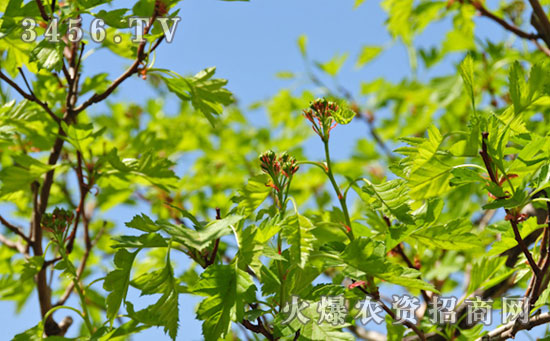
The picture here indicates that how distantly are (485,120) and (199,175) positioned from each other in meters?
2.09

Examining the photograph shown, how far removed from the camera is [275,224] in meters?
0.97

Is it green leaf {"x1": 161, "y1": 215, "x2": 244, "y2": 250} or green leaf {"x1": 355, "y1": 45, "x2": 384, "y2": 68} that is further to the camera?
green leaf {"x1": 355, "y1": 45, "x2": 384, "y2": 68}

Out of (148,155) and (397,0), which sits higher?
(397,0)

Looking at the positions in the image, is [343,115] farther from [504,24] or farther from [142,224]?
[504,24]

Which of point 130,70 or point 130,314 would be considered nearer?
point 130,314

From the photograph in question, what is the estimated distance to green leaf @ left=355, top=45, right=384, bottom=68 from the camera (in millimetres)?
2982

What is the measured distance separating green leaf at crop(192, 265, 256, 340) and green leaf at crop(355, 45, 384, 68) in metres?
2.25

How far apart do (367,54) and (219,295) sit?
230 centimetres

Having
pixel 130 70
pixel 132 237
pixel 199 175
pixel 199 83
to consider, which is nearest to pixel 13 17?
pixel 130 70

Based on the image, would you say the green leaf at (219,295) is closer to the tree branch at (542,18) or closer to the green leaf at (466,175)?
the green leaf at (466,175)

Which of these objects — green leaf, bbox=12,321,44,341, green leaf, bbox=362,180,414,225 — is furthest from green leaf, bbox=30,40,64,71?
green leaf, bbox=362,180,414,225

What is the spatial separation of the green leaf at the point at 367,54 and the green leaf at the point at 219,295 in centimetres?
225

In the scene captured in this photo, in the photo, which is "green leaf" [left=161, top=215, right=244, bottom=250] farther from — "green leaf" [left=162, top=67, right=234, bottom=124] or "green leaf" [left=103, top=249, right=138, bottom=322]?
"green leaf" [left=162, top=67, right=234, bottom=124]

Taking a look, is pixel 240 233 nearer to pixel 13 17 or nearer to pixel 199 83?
pixel 199 83
